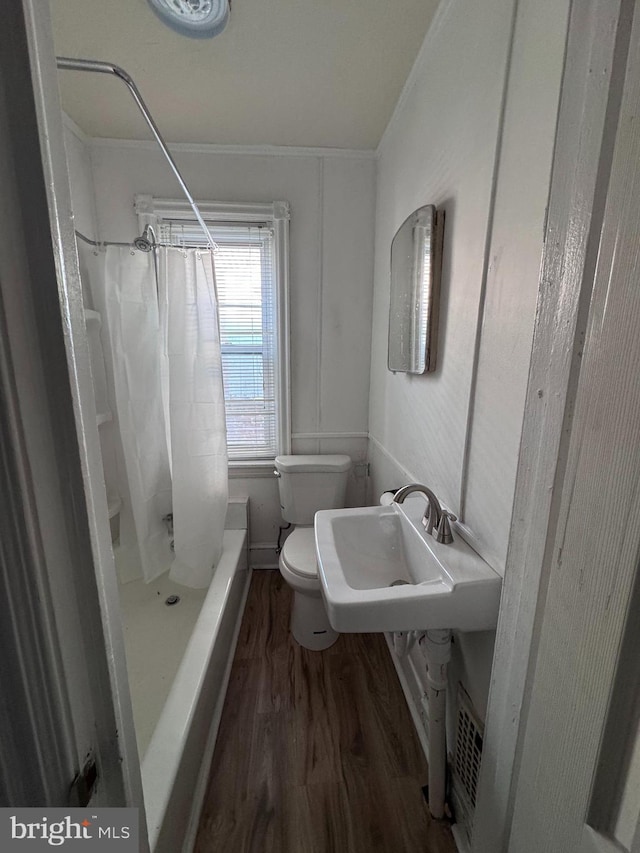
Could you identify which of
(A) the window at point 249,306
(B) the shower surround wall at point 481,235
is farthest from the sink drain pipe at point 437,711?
(A) the window at point 249,306

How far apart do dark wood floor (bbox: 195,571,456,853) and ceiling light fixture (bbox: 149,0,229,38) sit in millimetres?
2448

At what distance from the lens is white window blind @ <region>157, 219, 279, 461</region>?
2006 mm

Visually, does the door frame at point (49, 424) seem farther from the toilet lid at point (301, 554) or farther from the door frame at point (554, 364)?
the toilet lid at point (301, 554)

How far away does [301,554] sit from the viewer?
165cm

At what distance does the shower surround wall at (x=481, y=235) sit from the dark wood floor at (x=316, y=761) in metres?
0.23

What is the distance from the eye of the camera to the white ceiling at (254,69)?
1.14m

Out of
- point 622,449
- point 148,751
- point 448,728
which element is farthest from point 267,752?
point 622,449

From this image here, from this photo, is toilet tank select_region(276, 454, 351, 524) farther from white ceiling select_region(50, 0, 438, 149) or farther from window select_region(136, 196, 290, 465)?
white ceiling select_region(50, 0, 438, 149)

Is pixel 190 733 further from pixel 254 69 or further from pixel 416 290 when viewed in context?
pixel 254 69

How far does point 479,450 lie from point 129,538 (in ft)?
5.70

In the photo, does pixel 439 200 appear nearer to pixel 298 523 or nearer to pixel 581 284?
pixel 581 284

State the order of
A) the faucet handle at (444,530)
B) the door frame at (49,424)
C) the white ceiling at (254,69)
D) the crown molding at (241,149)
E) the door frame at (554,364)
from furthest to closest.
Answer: the crown molding at (241,149) < the white ceiling at (254,69) < the faucet handle at (444,530) < the door frame at (554,364) < the door frame at (49,424)

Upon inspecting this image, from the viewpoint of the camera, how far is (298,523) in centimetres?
206

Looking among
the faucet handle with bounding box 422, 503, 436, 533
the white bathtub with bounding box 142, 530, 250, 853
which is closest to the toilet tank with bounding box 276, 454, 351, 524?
the white bathtub with bounding box 142, 530, 250, 853
